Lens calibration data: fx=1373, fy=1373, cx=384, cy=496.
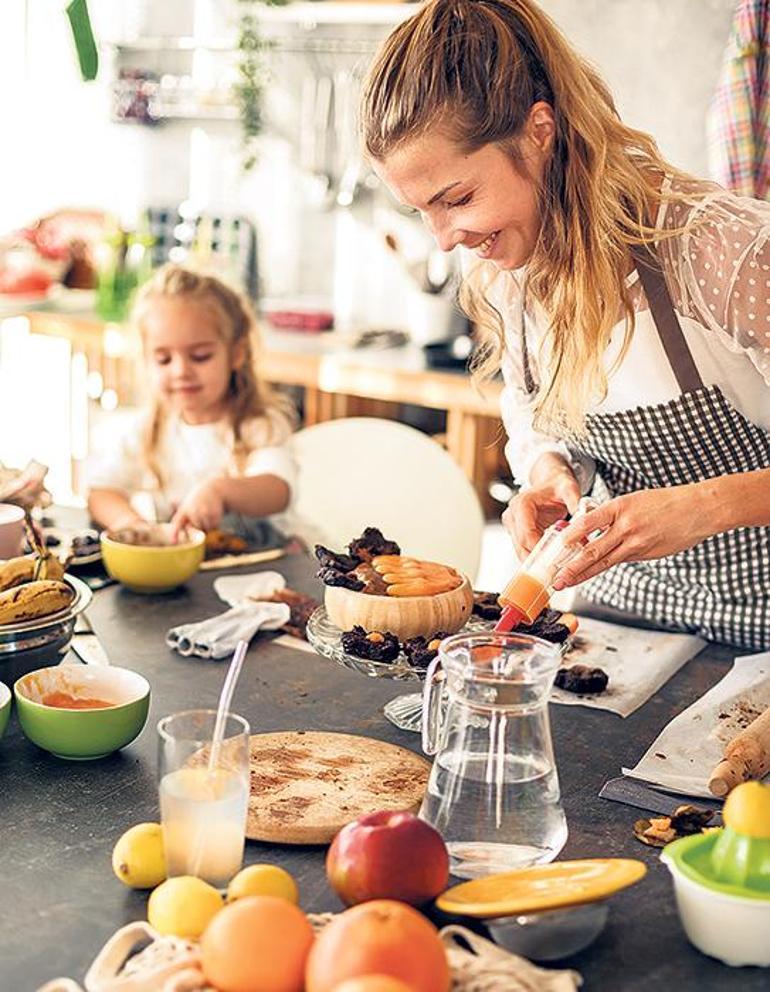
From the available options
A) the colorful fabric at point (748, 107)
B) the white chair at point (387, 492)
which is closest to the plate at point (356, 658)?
the white chair at point (387, 492)

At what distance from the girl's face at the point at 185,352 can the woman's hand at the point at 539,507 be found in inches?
39.2

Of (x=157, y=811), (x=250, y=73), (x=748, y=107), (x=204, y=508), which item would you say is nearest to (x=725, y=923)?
(x=157, y=811)

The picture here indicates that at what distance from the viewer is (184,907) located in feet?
3.31

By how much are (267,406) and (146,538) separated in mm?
676

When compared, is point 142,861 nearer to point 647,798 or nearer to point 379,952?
point 379,952

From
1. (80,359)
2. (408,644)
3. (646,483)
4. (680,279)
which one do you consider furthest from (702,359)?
(80,359)

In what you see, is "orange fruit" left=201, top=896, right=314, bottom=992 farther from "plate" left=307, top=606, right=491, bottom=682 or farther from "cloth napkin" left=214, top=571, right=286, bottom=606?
"cloth napkin" left=214, top=571, right=286, bottom=606

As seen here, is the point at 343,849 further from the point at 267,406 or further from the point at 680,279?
the point at 267,406

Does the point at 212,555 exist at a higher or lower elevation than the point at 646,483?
lower

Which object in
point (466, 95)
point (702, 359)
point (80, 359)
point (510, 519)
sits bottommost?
point (80, 359)

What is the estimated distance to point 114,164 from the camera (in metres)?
4.79

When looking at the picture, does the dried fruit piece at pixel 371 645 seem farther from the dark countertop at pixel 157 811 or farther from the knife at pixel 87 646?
the knife at pixel 87 646

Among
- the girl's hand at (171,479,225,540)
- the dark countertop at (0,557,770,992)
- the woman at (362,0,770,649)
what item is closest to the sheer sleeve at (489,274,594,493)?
the woman at (362,0,770,649)

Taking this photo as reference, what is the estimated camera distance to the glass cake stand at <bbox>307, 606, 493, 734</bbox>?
4.41ft
